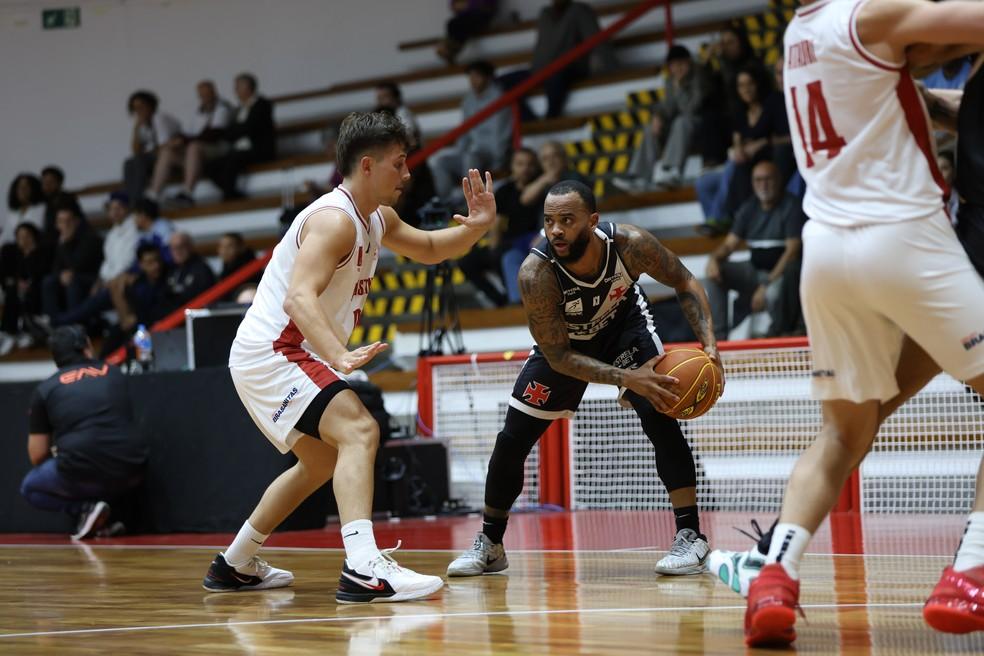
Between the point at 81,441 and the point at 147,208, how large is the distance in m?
6.24

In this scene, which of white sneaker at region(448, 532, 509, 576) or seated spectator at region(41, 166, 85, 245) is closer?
white sneaker at region(448, 532, 509, 576)

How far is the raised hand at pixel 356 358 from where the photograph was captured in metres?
4.14

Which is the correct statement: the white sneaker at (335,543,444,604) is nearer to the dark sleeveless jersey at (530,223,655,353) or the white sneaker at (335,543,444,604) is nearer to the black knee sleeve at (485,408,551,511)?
the black knee sleeve at (485,408,551,511)

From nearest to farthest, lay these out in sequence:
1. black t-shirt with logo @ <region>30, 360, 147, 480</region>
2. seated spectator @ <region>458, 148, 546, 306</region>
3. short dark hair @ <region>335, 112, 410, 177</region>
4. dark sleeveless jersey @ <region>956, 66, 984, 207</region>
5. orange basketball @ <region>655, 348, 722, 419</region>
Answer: dark sleeveless jersey @ <region>956, 66, 984, 207</region> → short dark hair @ <region>335, 112, 410, 177</region> → orange basketball @ <region>655, 348, 722, 419</region> → black t-shirt with logo @ <region>30, 360, 147, 480</region> → seated spectator @ <region>458, 148, 546, 306</region>

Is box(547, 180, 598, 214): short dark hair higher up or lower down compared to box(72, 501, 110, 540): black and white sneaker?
higher up

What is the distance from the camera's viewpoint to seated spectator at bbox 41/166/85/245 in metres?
15.0

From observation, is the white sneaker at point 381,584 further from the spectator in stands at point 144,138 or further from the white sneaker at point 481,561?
the spectator in stands at point 144,138

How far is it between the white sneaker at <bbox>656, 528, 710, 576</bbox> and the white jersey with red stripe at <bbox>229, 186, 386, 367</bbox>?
1477mm

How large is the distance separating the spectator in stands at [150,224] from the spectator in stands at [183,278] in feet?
3.98

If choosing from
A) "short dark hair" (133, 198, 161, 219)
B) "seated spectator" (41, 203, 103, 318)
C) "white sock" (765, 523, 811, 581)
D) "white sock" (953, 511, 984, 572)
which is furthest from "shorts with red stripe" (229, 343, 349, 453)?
"seated spectator" (41, 203, 103, 318)

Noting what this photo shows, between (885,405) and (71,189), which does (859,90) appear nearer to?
(885,405)

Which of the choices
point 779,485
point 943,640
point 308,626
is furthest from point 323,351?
point 779,485

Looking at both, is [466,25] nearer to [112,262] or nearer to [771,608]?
[112,262]

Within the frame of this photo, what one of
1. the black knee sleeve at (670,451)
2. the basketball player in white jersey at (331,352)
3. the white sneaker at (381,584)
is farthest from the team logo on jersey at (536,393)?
the white sneaker at (381,584)
